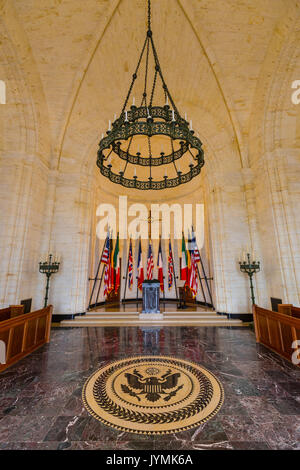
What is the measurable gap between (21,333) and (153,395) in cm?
296

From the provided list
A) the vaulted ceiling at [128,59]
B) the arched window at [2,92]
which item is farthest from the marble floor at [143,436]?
the arched window at [2,92]

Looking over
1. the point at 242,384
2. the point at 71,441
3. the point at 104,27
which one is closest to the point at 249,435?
the point at 242,384

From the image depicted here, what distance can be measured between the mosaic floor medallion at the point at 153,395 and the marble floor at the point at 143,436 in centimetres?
11

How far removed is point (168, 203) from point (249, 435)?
403 inches

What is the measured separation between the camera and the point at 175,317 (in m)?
6.66

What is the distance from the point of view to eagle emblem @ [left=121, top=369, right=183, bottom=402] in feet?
8.43

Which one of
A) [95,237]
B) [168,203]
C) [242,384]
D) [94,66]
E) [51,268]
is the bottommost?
[242,384]

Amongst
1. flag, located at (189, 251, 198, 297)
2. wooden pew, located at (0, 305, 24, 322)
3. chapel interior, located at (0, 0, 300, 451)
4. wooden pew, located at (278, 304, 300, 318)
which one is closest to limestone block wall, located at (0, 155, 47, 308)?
chapel interior, located at (0, 0, 300, 451)

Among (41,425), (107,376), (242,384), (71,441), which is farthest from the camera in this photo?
(107,376)

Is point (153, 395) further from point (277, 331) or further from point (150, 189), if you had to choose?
point (150, 189)

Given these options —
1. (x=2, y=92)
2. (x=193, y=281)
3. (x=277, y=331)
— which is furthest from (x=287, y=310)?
(x=2, y=92)

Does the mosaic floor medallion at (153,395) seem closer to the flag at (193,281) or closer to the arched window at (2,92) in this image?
the flag at (193,281)

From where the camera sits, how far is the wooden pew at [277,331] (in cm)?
364

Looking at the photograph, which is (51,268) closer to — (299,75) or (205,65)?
(205,65)
